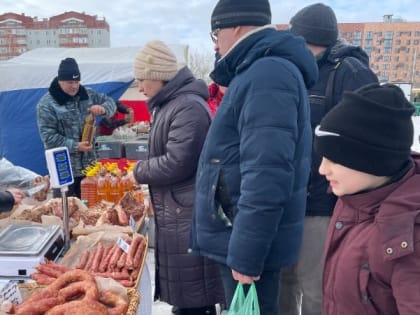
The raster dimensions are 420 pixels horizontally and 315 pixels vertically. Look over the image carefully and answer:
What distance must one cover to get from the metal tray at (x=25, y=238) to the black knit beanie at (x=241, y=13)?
5.31 ft

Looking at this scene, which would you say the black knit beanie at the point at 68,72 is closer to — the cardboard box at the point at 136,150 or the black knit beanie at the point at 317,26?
the cardboard box at the point at 136,150

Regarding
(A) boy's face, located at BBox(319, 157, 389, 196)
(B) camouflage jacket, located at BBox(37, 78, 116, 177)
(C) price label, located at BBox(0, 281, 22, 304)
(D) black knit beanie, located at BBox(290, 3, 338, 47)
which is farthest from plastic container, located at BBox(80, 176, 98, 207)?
(A) boy's face, located at BBox(319, 157, 389, 196)

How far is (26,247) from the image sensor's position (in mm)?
2334

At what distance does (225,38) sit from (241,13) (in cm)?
13

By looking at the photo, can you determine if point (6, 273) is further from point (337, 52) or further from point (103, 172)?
point (337, 52)

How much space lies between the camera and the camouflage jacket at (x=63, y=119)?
4.20 metres

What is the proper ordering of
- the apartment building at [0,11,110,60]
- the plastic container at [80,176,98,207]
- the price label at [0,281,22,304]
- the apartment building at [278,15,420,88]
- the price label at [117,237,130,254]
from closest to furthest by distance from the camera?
the price label at [0,281,22,304] < the price label at [117,237,130,254] < the plastic container at [80,176,98,207] < the apartment building at [0,11,110,60] < the apartment building at [278,15,420,88]

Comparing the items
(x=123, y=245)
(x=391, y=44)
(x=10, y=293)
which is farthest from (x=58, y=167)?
(x=391, y=44)

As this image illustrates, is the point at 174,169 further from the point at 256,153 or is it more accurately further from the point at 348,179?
the point at 348,179

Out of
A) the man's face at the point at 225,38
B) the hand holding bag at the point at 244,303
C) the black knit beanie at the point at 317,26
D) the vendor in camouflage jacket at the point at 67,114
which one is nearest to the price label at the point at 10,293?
the hand holding bag at the point at 244,303

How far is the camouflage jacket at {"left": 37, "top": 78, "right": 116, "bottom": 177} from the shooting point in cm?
420

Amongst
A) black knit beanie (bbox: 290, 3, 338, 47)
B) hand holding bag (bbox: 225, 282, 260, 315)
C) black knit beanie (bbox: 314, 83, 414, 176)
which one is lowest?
hand holding bag (bbox: 225, 282, 260, 315)

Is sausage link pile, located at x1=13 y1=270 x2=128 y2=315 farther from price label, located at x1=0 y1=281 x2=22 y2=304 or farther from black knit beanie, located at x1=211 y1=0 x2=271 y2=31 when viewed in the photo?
black knit beanie, located at x1=211 y1=0 x2=271 y2=31

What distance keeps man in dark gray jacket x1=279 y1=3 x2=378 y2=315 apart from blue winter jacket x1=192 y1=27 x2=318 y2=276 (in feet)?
1.49
